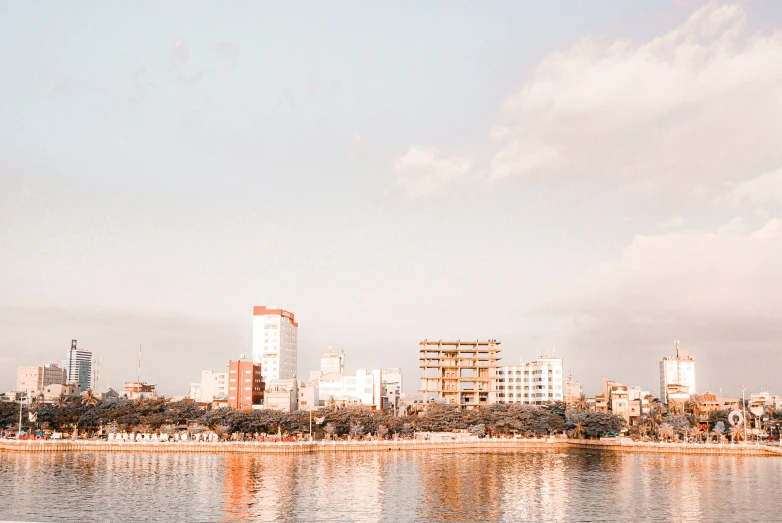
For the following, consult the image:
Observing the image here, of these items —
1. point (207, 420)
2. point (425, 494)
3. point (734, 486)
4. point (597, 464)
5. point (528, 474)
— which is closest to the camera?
point (425, 494)

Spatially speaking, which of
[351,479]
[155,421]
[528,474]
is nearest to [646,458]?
[528,474]

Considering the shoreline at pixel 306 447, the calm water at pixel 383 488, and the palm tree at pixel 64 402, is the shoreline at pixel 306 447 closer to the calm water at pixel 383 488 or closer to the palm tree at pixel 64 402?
the calm water at pixel 383 488

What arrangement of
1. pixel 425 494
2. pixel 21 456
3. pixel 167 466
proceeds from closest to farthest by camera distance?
pixel 425 494 → pixel 167 466 → pixel 21 456

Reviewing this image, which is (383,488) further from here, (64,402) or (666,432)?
(64,402)

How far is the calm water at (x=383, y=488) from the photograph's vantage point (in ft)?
245

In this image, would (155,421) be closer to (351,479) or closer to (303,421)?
(303,421)

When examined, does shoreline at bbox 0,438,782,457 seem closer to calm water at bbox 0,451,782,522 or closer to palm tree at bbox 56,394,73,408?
calm water at bbox 0,451,782,522

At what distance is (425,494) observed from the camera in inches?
3474

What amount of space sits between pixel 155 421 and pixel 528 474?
3526 inches

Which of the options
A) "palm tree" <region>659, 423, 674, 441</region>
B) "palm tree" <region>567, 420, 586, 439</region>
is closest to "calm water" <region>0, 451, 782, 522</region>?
"palm tree" <region>659, 423, 674, 441</region>

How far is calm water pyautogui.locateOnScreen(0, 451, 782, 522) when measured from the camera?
245 ft

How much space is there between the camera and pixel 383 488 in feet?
305

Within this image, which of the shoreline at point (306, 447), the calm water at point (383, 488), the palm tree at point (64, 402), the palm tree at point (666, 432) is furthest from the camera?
the palm tree at point (64, 402)

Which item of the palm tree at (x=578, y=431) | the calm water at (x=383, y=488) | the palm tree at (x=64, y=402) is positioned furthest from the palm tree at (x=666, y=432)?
the palm tree at (x=64, y=402)
